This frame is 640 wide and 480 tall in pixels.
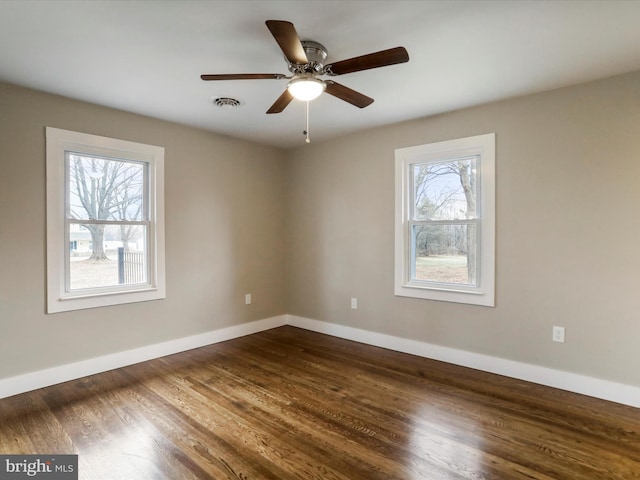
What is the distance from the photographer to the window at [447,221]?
10.7 ft

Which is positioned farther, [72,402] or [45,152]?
[45,152]

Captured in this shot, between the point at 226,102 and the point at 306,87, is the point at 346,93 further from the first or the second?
the point at 226,102

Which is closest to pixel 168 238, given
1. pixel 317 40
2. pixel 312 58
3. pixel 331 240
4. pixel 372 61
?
pixel 331 240

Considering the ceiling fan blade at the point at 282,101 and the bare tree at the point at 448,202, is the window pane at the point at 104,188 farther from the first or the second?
the bare tree at the point at 448,202

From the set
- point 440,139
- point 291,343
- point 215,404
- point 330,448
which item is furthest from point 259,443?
point 440,139

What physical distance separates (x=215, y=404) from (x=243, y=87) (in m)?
2.49

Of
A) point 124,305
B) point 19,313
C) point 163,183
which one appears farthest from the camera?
point 163,183

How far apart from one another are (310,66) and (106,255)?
2648 mm

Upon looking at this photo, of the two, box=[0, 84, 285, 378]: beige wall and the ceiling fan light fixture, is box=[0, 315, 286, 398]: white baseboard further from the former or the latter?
the ceiling fan light fixture

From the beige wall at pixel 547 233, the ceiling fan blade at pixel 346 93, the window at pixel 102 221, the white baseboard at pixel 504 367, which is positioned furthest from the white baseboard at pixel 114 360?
the ceiling fan blade at pixel 346 93

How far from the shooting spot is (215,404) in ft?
8.51

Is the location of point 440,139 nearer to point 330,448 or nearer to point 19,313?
point 330,448

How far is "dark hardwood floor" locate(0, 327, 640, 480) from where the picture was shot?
6.21 feet

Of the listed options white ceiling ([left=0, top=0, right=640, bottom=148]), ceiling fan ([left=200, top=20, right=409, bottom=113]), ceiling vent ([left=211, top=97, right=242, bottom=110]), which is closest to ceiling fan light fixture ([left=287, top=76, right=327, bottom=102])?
ceiling fan ([left=200, top=20, right=409, bottom=113])
